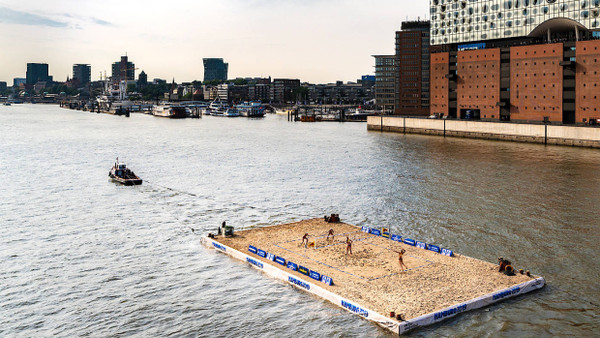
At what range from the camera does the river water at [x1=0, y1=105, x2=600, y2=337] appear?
3228 centimetres

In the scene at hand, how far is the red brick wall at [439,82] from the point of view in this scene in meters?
164

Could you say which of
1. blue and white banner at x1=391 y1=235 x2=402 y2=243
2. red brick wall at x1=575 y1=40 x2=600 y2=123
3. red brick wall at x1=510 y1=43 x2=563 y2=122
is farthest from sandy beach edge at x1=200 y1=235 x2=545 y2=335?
red brick wall at x1=510 y1=43 x2=563 y2=122

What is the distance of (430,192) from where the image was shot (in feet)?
229

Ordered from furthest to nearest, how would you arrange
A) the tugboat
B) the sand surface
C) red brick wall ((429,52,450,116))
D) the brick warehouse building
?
red brick wall ((429,52,450,116)), the brick warehouse building, the tugboat, the sand surface

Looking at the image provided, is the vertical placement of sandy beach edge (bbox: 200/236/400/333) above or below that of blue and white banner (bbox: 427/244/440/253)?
below

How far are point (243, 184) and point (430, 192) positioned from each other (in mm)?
25062

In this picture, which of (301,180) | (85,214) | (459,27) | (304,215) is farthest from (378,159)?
(459,27)

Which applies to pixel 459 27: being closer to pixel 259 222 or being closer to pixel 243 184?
pixel 243 184

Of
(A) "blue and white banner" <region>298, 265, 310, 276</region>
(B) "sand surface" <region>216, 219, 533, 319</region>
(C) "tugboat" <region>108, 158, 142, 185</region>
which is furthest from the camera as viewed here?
(C) "tugboat" <region>108, 158, 142, 185</region>

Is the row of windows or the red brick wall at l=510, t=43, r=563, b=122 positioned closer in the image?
the row of windows

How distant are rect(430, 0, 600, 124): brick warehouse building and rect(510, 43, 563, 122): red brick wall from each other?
0.74 ft

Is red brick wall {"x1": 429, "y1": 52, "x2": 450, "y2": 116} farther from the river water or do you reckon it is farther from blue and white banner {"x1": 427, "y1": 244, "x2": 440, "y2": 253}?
blue and white banner {"x1": 427, "y1": 244, "x2": 440, "y2": 253}

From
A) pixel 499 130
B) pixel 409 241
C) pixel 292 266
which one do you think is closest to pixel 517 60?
pixel 499 130

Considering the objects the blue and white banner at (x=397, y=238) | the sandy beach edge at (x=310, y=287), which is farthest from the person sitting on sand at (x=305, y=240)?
the blue and white banner at (x=397, y=238)
